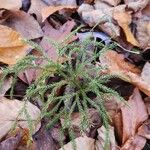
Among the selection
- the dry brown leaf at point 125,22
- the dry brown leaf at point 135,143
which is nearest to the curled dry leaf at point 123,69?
the dry brown leaf at point 125,22

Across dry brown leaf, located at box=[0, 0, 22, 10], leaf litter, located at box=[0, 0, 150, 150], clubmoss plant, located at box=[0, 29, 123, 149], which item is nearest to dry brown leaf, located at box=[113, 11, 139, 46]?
leaf litter, located at box=[0, 0, 150, 150]

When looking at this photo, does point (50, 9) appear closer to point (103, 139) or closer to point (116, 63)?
point (116, 63)

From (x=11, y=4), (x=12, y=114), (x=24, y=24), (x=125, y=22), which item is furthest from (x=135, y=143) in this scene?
(x=11, y=4)

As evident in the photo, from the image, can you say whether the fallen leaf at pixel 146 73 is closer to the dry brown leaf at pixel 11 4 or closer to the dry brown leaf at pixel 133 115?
the dry brown leaf at pixel 133 115

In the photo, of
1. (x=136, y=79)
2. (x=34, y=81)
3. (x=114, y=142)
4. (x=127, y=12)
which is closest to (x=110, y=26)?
(x=127, y=12)

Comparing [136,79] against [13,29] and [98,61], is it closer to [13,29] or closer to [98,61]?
[98,61]

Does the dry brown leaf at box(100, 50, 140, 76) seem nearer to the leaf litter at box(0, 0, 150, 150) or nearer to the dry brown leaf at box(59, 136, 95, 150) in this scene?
the leaf litter at box(0, 0, 150, 150)
